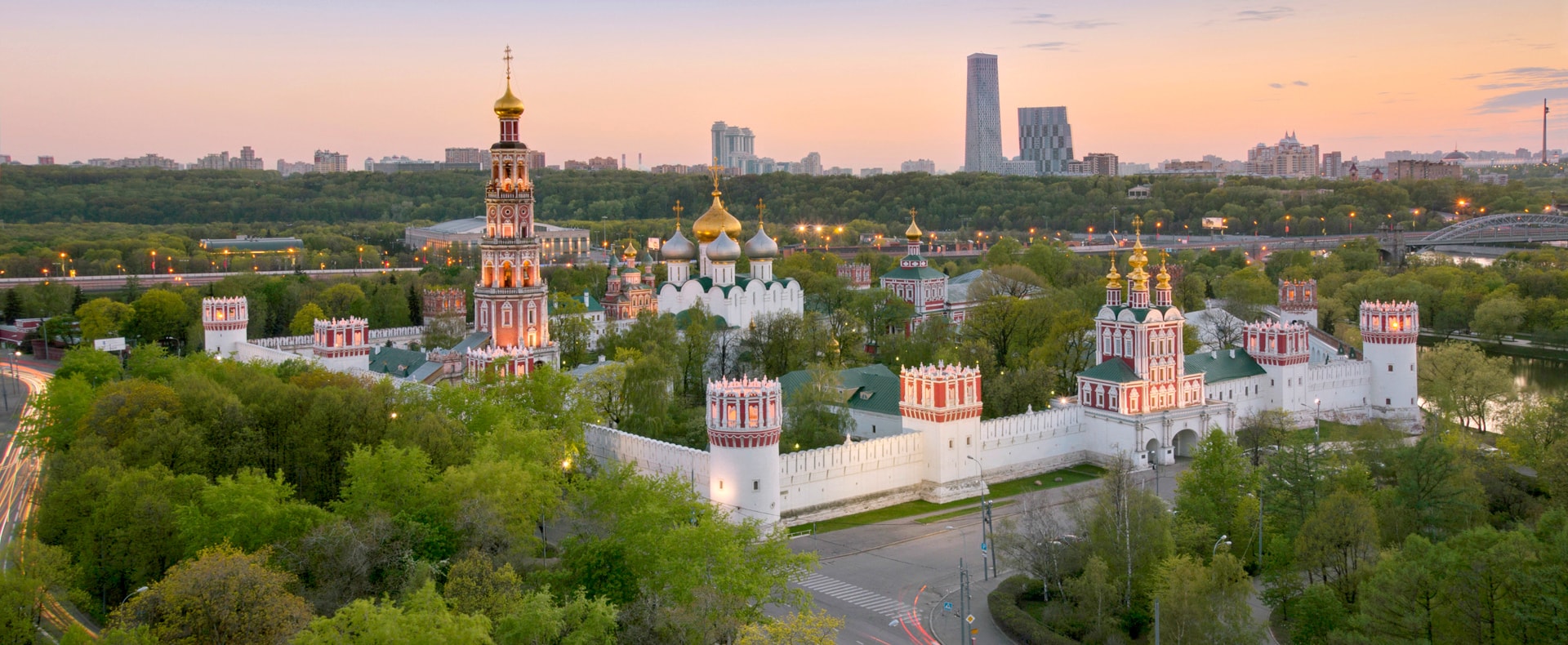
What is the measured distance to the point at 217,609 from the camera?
26.8 metres

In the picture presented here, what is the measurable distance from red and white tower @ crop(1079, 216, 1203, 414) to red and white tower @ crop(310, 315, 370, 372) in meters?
26.5

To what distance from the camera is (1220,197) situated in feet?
481

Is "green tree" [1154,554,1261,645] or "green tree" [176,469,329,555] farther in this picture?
"green tree" [176,469,329,555]

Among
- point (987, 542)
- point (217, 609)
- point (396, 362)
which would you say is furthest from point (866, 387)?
point (217, 609)

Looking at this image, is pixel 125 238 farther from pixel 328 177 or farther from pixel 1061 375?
pixel 1061 375

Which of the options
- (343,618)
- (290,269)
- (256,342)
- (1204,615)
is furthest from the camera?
(290,269)

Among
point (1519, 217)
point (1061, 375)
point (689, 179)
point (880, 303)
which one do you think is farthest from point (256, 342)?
point (689, 179)

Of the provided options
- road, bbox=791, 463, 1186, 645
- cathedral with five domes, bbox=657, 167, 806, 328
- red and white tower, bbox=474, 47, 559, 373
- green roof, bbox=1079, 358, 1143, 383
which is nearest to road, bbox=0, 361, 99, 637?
red and white tower, bbox=474, 47, 559, 373

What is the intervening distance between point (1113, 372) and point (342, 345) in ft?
91.9

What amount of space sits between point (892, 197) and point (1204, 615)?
133 meters

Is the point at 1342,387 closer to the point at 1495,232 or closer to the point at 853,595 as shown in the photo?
the point at 853,595

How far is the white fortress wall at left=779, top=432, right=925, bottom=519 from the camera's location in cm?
4066

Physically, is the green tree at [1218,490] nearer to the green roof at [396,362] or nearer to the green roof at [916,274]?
the green roof at [396,362]

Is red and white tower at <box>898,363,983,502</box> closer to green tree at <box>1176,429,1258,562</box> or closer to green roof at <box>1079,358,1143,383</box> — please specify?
green roof at <box>1079,358,1143,383</box>
